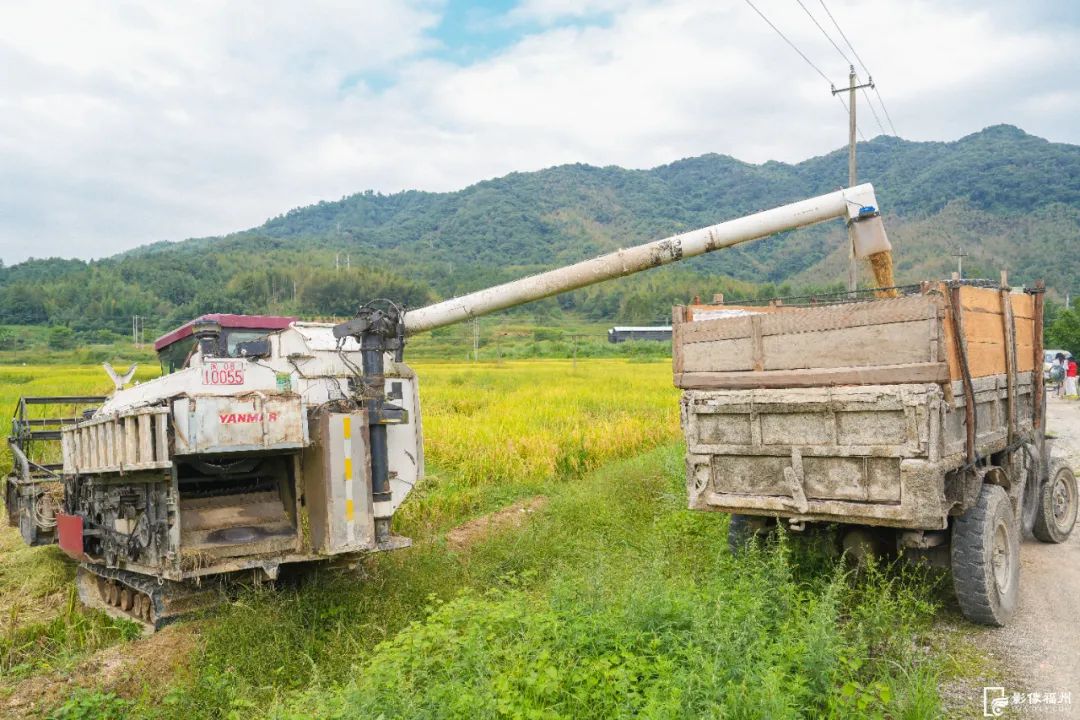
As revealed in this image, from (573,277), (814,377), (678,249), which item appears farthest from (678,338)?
(573,277)

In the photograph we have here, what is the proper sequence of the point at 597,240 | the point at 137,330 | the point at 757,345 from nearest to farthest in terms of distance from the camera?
1. the point at 757,345
2. the point at 137,330
3. the point at 597,240

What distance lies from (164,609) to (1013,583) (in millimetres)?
6236

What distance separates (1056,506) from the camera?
7617mm

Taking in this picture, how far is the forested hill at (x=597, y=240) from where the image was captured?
163 feet

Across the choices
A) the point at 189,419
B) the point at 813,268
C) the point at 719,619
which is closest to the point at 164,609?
the point at 189,419

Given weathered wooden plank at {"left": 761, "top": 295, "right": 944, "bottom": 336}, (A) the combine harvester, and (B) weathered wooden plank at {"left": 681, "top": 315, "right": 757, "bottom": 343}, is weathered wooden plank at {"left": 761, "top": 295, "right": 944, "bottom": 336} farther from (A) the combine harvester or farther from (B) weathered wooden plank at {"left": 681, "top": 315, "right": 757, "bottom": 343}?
(A) the combine harvester

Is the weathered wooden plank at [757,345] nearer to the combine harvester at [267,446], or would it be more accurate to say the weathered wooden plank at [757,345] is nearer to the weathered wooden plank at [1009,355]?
the combine harvester at [267,446]

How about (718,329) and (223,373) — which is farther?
(223,373)

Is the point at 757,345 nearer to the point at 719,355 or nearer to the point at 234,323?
the point at 719,355

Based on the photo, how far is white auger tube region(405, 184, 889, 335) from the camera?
22.1 ft

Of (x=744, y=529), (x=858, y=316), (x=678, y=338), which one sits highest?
(x=858, y=316)

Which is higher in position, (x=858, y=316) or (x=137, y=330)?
(x=137, y=330)

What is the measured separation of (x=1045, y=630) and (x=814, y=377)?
232cm

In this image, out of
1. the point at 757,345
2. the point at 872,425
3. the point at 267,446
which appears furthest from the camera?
the point at 267,446
